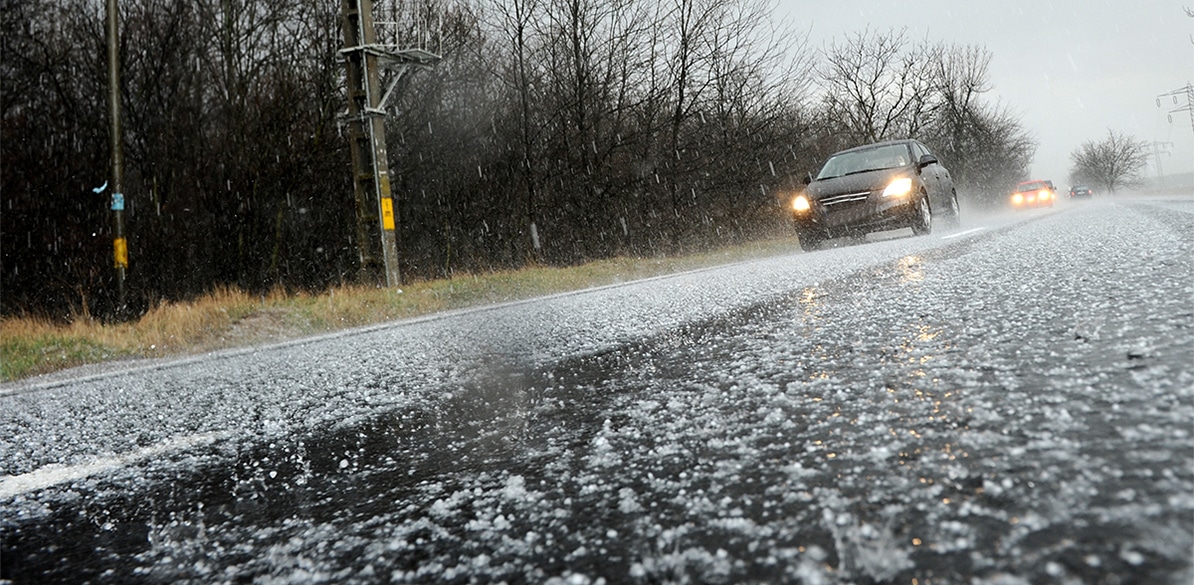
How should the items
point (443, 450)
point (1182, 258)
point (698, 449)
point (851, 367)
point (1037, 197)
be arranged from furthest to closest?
point (1037, 197) → point (1182, 258) → point (851, 367) → point (443, 450) → point (698, 449)

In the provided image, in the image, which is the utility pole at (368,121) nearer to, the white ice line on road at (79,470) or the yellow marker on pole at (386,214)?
the yellow marker on pole at (386,214)

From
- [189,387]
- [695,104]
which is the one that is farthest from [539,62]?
[189,387]

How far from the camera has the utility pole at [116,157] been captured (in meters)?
11.1

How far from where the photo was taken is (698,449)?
1.74 metres

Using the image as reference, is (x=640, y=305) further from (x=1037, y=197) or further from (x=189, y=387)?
(x=1037, y=197)

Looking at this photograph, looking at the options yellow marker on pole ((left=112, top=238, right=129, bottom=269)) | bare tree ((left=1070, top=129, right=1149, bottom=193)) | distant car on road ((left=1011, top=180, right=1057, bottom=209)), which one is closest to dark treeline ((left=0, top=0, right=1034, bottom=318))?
yellow marker on pole ((left=112, top=238, right=129, bottom=269))

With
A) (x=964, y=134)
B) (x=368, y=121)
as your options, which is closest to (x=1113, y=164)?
(x=964, y=134)

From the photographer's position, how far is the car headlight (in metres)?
11.3

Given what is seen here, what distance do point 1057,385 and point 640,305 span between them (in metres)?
3.92

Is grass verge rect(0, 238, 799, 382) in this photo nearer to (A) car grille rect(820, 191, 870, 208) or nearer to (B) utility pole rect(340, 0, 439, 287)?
(B) utility pole rect(340, 0, 439, 287)

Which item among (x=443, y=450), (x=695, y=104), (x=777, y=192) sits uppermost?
(x=695, y=104)

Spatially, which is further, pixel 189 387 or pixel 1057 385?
pixel 189 387

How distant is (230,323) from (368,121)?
5.01m

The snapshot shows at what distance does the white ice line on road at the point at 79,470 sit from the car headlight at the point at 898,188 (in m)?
10.5
